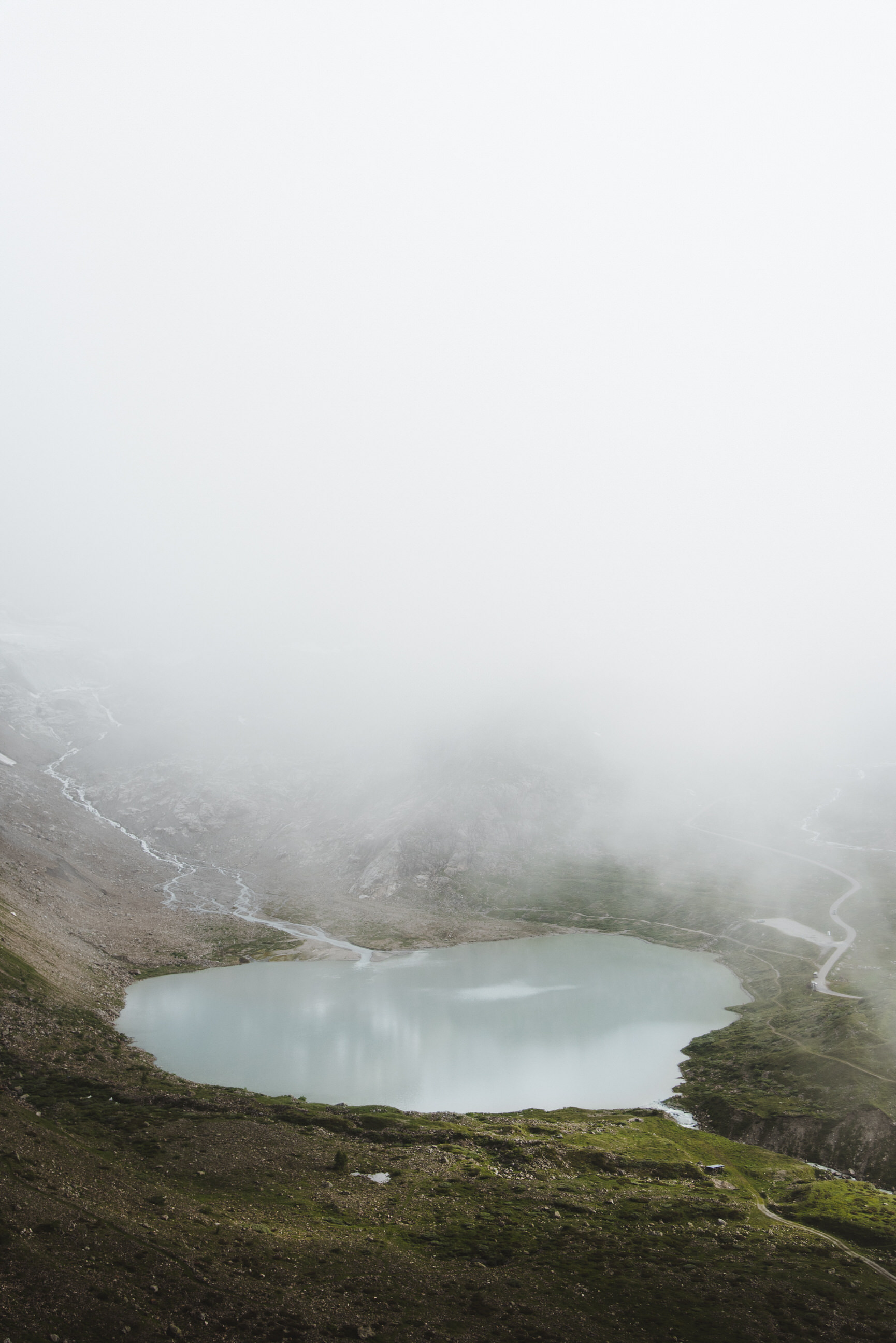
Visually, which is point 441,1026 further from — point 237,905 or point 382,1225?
point 237,905

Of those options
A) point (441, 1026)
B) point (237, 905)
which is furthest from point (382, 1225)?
point (237, 905)

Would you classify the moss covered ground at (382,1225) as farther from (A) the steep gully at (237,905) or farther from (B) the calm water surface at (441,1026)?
(A) the steep gully at (237,905)

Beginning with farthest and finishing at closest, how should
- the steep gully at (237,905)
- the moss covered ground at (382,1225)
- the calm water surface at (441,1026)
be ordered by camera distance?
the steep gully at (237,905) < the calm water surface at (441,1026) < the moss covered ground at (382,1225)

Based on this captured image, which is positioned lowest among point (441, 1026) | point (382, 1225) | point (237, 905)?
point (382, 1225)

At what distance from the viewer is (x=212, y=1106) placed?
5834 cm

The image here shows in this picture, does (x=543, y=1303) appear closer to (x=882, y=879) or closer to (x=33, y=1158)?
(x=33, y=1158)

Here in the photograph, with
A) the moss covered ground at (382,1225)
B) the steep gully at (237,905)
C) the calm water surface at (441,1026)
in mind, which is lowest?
the moss covered ground at (382,1225)

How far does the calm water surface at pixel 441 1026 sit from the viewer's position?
78562 millimetres

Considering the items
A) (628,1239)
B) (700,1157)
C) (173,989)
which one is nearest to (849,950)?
(700,1157)

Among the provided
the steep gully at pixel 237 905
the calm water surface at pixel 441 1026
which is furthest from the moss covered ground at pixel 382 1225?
the steep gully at pixel 237 905

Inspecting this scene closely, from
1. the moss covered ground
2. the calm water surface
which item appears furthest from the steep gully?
the moss covered ground

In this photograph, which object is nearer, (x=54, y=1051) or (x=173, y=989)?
(x=54, y=1051)

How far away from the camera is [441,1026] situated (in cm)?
9800

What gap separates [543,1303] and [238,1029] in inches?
2740
